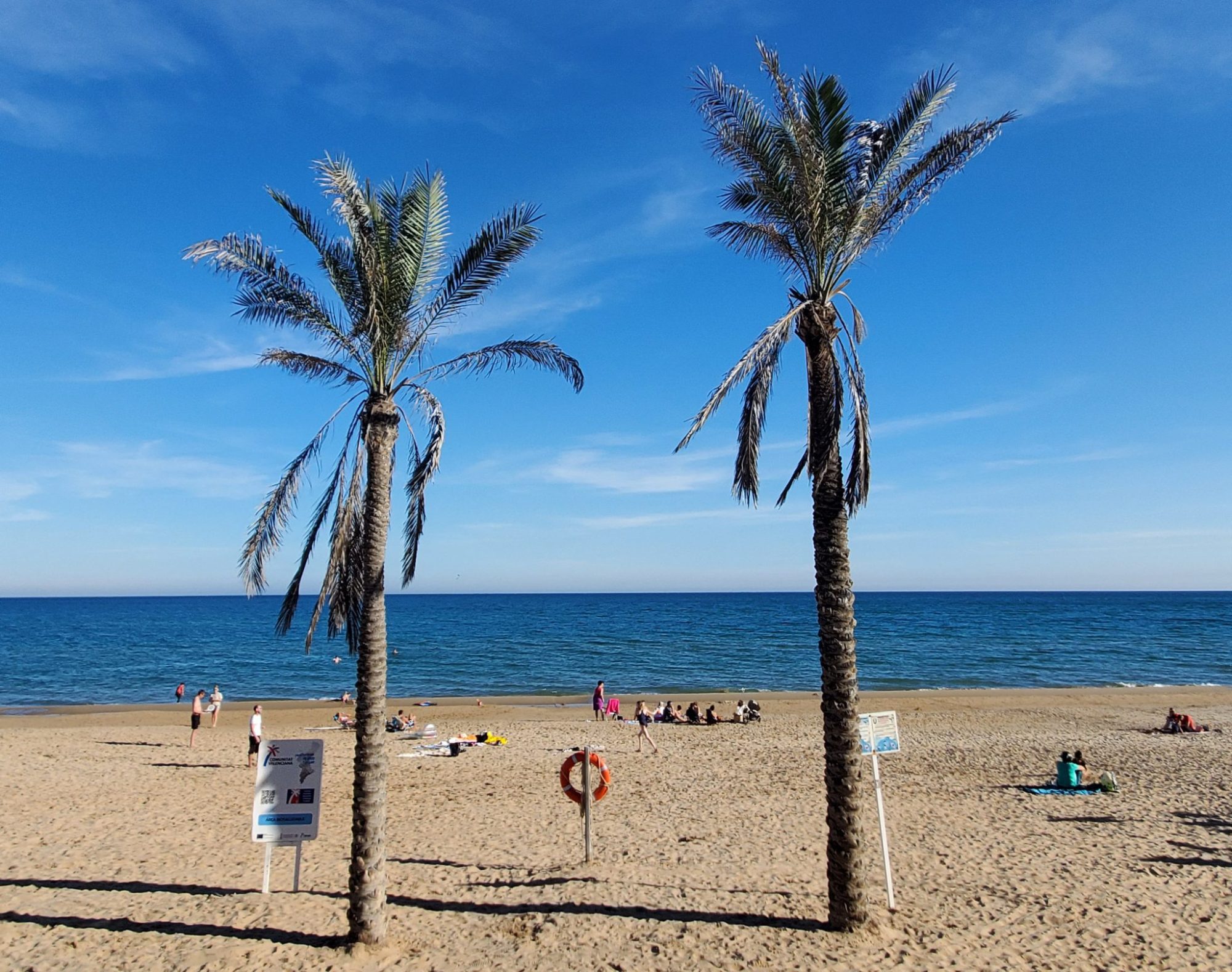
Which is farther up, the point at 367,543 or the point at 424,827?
the point at 367,543

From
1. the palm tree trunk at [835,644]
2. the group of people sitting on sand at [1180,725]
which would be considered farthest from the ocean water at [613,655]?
the palm tree trunk at [835,644]

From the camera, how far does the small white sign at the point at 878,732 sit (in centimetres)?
839

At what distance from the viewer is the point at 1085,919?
350 inches

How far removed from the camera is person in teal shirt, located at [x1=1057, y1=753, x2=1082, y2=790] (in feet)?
52.1

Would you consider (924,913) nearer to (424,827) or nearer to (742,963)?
(742,963)

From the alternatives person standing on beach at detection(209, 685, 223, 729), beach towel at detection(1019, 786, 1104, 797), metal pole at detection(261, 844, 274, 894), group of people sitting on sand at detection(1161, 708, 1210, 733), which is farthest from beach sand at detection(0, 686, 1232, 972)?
person standing on beach at detection(209, 685, 223, 729)

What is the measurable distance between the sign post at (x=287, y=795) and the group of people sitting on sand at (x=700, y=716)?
1917cm

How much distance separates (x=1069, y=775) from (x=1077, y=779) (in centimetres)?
24

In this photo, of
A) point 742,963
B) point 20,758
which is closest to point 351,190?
point 742,963

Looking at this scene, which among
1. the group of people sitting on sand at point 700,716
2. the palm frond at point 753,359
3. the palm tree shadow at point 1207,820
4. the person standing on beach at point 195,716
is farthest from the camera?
the group of people sitting on sand at point 700,716

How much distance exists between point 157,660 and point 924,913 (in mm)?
63829

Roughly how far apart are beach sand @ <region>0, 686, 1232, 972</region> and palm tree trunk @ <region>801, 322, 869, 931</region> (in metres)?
0.66

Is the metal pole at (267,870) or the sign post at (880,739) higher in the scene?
the sign post at (880,739)

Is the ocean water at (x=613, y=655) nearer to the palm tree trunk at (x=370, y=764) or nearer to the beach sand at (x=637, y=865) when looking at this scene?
the beach sand at (x=637, y=865)
